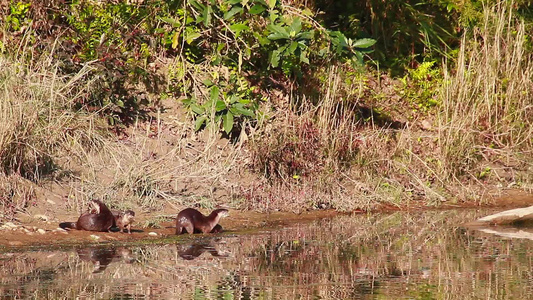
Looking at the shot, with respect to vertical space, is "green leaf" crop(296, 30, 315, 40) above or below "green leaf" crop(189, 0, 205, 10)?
below

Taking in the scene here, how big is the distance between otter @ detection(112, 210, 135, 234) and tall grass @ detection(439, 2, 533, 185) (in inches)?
189

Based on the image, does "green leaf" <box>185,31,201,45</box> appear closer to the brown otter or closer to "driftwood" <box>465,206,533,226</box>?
the brown otter

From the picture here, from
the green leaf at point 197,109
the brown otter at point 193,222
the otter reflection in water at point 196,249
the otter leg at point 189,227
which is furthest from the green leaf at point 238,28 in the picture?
the otter reflection in water at point 196,249

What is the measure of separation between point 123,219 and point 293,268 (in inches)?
85.7

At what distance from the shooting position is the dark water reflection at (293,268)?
6969 millimetres

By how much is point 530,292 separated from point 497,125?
6.47 m

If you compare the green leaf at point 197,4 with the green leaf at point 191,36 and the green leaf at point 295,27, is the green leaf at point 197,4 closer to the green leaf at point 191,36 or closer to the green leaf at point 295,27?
the green leaf at point 191,36

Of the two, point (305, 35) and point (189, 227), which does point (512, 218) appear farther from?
point (189, 227)

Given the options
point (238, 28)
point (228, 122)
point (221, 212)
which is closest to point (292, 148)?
point (228, 122)

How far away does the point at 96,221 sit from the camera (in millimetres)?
9281

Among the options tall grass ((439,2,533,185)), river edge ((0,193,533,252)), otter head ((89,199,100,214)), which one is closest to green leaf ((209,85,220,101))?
river edge ((0,193,533,252))

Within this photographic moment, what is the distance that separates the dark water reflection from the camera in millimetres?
6969

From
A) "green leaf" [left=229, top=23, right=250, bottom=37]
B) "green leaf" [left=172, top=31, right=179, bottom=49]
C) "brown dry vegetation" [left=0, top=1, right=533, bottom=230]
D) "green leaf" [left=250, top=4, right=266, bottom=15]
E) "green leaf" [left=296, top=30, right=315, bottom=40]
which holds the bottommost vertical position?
"brown dry vegetation" [left=0, top=1, right=533, bottom=230]

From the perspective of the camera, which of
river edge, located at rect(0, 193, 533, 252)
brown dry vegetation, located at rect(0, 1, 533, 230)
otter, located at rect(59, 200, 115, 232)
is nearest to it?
river edge, located at rect(0, 193, 533, 252)
